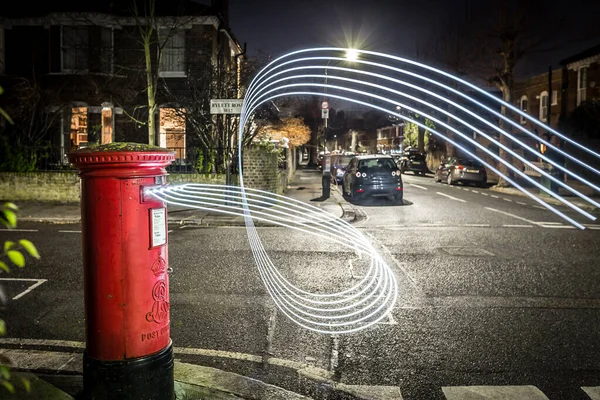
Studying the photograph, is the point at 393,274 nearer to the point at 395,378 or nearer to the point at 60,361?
the point at 395,378

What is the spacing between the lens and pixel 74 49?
968 inches

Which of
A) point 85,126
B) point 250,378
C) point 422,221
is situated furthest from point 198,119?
point 250,378

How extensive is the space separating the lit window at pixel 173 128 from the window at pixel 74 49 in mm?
4349

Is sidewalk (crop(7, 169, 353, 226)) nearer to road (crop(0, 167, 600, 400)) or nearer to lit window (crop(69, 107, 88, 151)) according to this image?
road (crop(0, 167, 600, 400))

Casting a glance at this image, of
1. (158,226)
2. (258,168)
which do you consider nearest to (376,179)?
(258,168)

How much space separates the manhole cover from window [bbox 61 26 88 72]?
20136 millimetres

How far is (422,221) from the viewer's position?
14.4m

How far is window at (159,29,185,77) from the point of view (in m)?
24.5

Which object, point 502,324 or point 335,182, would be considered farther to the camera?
point 335,182

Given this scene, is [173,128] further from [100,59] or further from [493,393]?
[493,393]

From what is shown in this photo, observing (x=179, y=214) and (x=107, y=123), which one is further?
(x=107, y=123)

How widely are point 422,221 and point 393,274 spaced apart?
6545 millimetres

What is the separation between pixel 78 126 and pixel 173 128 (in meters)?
5.14

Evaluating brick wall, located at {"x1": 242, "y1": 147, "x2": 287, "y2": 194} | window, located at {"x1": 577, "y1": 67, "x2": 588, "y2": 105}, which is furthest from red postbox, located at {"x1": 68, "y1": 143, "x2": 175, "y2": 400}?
window, located at {"x1": 577, "y1": 67, "x2": 588, "y2": 105}
